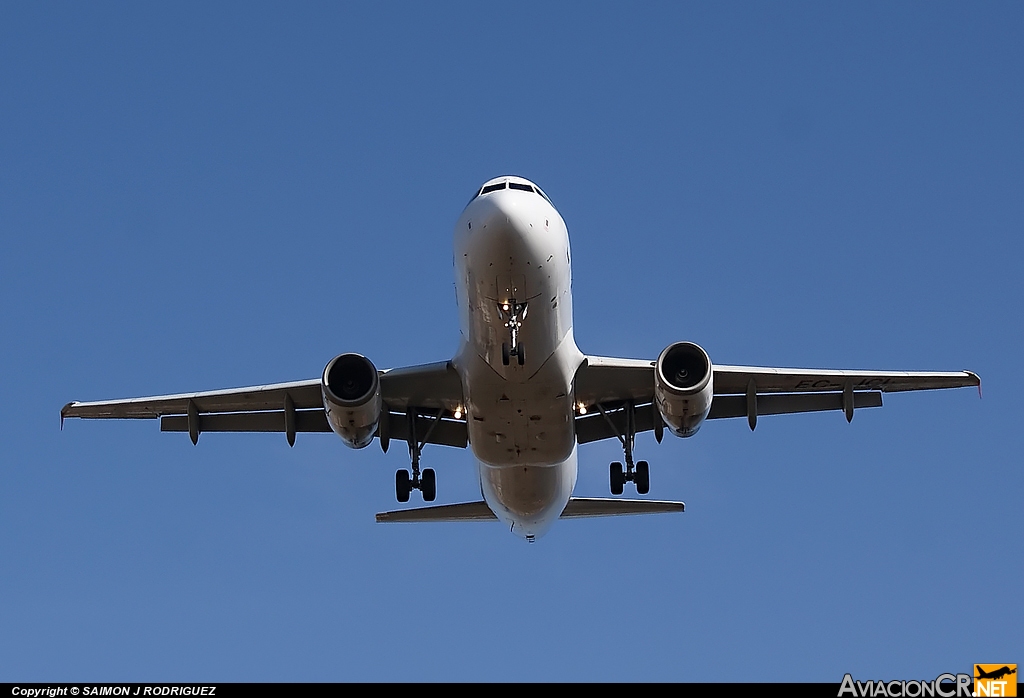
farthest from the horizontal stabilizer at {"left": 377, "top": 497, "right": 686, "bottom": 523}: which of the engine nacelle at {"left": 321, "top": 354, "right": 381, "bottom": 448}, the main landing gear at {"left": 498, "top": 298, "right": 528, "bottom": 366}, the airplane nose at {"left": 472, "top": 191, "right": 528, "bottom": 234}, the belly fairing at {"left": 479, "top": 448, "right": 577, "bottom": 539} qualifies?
the airplane nose at {"left": 472, "top": 191, "right": 528, "bottom": 234}

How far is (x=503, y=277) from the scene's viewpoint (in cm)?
2388

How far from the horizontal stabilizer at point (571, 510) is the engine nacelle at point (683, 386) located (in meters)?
5.40

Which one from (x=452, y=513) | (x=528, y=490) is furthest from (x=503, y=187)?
(x=452, y=513)

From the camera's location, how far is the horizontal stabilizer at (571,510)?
3156cm

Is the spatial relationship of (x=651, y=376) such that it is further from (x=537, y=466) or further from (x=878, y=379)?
(x=878, y=379)

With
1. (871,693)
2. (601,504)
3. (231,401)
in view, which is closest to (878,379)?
(601,504)

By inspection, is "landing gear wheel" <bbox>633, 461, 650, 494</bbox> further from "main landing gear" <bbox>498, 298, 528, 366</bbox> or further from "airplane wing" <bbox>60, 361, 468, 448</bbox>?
"main landing gear" <bbox>498, 298, 528, 366</bbox>

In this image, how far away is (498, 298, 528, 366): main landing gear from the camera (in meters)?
24.4

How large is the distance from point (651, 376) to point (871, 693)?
910 centimetres

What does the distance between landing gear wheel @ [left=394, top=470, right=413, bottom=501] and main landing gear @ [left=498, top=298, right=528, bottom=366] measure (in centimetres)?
568

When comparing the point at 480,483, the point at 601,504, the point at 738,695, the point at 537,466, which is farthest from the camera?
the point at 601,504

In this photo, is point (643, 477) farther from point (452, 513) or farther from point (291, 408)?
point (291, 408)

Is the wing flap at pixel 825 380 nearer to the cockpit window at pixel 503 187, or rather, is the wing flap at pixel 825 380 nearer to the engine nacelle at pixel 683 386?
→ the engine nacelle at pixel 683 386

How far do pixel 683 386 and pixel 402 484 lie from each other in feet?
24.0
